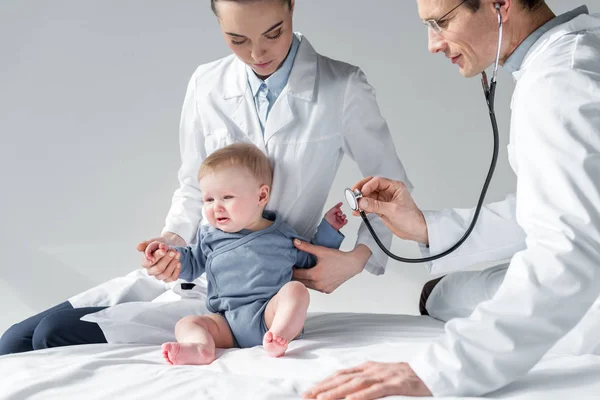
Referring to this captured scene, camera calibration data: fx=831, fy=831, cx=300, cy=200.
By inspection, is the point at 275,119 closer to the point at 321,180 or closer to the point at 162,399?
the point at 321,180

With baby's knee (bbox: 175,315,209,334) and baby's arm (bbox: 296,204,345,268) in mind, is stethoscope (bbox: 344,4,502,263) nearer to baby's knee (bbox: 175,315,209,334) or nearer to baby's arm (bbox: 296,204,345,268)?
baby's arm (bbox: 296,204,345,268)

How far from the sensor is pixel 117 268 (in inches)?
148

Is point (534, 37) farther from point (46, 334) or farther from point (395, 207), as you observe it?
point (46, 334)

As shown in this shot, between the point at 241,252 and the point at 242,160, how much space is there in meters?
0.25

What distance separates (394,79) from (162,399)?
2.33 metres

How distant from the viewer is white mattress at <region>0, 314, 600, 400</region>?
1.60 metres

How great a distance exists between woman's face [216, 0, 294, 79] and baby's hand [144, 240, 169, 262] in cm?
54

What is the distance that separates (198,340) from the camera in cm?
200

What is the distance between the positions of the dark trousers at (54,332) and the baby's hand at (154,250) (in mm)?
258

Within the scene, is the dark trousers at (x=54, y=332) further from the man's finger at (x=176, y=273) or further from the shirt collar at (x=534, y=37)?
the shirt collar at (x=534, y=37)

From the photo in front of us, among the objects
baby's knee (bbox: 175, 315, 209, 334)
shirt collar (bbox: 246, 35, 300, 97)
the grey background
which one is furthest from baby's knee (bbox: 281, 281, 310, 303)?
the grey background

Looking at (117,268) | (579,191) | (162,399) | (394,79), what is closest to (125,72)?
(117,268)

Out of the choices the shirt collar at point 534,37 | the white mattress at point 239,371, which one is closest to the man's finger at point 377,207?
the white mattress at point 239,371

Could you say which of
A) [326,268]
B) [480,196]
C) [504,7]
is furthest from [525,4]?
[326,268]
